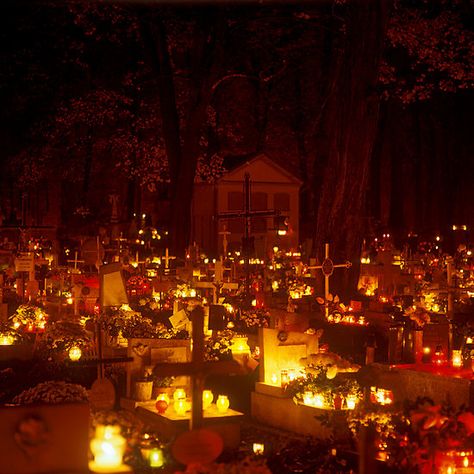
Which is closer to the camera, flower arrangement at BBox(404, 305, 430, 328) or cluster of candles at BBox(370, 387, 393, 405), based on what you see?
cluster of candles at BBox(370, 387, 393, 405)

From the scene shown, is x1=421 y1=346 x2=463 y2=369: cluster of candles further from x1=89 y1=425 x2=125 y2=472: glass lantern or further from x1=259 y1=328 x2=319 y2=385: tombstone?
x1=89 y1=425 x2=125 y2=472: glass lantern

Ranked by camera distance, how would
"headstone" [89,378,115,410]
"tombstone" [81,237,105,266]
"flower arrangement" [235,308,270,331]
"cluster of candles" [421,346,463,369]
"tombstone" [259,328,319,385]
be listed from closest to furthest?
1. "headstone" [89,378,115,410]
2. "tombstone" [259,328,319,385]
3. "cluster of candles" [421,346,463,369]
4. "flower arrangement" [235,308,270,331]
5. "tombstone" [81,237,105,266]

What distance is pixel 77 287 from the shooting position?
54.2 ft

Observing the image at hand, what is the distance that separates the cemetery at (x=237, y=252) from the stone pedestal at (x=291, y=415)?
0.03 m

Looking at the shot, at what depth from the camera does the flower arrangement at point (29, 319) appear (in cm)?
1431

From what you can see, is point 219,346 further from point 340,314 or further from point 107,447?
point 107,447

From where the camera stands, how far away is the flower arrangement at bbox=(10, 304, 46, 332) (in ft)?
47.0

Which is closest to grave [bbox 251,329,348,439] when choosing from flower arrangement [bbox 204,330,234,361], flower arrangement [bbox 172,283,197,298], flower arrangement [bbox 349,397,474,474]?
flower arrangement [bbox 349,397,474,474]

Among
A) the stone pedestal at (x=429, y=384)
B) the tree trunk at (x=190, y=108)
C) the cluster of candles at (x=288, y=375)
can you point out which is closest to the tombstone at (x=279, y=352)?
the cluster of candles at (x=288, y=375)

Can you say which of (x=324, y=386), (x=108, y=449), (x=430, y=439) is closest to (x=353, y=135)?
(x=324, y=386)

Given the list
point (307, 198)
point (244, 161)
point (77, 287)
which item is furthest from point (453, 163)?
point (77, 287)

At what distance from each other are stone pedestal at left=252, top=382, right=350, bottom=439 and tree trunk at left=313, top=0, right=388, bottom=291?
6.65 meters

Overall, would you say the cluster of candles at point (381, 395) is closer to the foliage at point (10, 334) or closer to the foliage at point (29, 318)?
the foliage at point (10, 334)

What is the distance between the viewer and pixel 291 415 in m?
9.49
